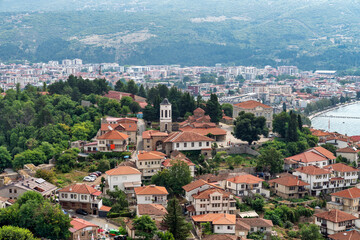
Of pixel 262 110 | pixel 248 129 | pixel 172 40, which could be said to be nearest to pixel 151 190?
pixel 248 129

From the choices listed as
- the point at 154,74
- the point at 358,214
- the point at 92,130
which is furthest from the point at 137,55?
the point at 358,214

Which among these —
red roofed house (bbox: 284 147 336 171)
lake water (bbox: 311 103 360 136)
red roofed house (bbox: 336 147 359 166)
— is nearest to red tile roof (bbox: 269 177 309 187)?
red roofed house (bbox: 284 147 336 171)

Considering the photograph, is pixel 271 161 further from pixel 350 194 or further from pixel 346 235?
pixel 346 235

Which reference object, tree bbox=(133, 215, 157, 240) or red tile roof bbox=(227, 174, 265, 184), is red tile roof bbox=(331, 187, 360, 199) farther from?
tree bbox=(133, 215, 157, 240)

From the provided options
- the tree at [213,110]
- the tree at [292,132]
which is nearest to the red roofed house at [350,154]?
the tree at [292,132]

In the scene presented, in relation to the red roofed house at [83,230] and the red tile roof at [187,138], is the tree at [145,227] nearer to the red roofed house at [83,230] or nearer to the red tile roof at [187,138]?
the red roofed house at [83,230]
